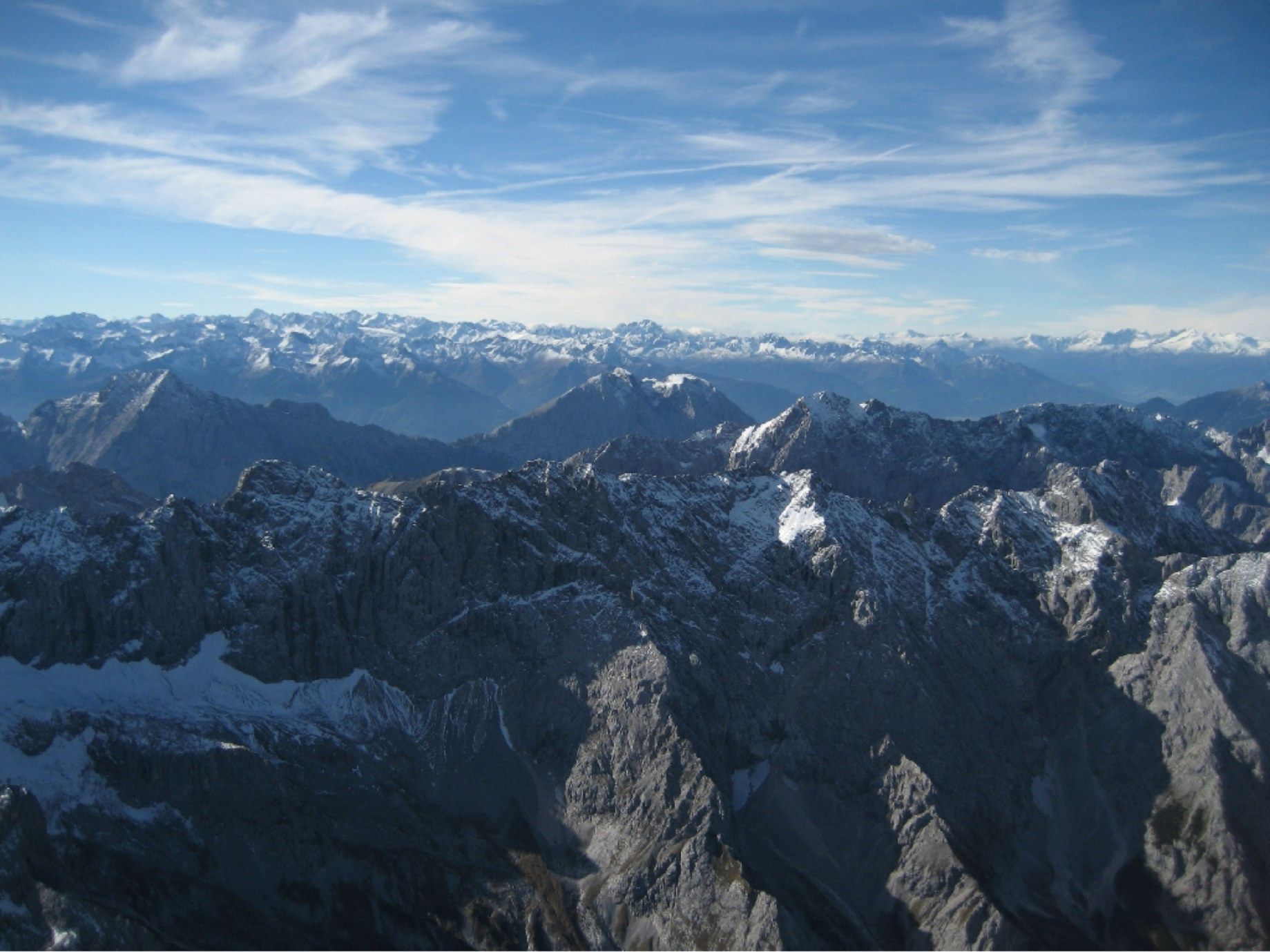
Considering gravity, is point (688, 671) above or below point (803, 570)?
below

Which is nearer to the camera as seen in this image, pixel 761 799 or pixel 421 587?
pixel 761 799

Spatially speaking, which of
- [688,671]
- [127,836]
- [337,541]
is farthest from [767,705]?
[127,836]

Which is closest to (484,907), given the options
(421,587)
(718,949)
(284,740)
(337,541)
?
(718,949)

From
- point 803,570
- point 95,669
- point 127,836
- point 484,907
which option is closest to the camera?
point 127,836

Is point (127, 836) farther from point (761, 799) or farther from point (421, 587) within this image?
point (761, 799)

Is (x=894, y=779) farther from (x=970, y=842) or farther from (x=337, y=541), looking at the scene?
(x=337, y=541)

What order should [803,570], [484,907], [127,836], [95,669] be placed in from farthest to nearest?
[803,570] → [95,669] → [484,907] → [127,836]

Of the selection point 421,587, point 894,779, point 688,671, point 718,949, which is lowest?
point 718,949
